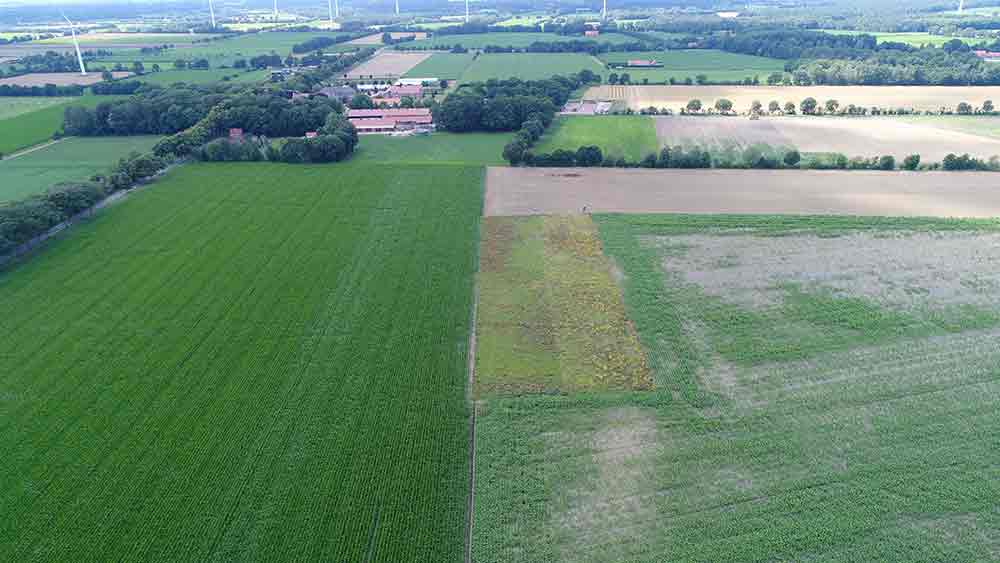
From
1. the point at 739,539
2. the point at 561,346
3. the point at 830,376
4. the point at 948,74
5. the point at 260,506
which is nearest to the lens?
the point at 739,539

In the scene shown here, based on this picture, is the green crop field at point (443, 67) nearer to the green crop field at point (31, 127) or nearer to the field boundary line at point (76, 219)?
the green crop field at point (31, 127)

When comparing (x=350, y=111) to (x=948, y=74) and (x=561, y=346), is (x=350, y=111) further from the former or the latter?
(x=948, y=74)

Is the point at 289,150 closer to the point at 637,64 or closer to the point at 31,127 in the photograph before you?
the point at 31,127

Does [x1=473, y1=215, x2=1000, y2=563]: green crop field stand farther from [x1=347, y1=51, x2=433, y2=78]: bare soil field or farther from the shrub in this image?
[x1=347, y1=51, x2=433, y2=78]: bare soil field

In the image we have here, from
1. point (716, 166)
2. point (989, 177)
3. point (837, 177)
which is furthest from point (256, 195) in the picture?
point (989, 177)

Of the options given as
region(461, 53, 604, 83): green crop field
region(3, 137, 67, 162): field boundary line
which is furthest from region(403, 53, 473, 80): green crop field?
region(3, 137, 67, 162): field boundary line

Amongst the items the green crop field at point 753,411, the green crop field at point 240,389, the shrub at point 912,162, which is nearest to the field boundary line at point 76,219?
the green crop field at point 240,389
